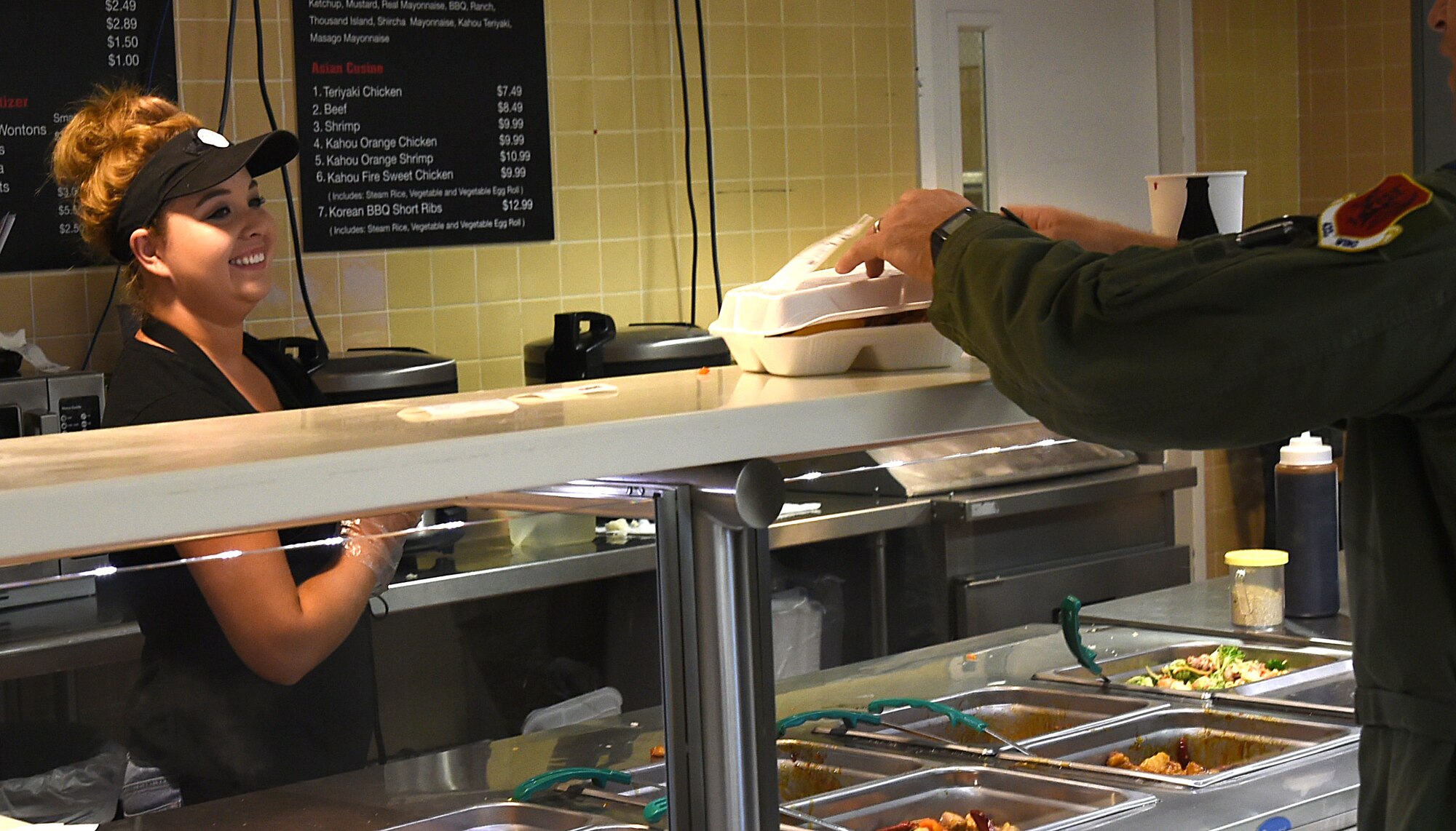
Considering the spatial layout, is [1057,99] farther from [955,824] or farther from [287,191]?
[955,824]

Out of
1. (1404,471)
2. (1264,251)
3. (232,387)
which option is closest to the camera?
(1264,251)

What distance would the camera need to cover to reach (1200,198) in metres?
1.52

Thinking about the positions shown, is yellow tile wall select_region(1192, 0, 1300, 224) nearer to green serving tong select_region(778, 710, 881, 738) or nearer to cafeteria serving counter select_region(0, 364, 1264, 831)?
green serving tong select_region(778, 710, 881, 738)

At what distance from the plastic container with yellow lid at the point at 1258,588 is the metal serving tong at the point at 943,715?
2.33ft

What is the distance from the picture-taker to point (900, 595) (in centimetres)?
164

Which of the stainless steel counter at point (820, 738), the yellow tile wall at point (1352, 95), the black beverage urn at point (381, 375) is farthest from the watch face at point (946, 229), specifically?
the yellow tile wall at point (1352, 95)

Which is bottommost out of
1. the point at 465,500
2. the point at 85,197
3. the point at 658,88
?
the point at 465,500

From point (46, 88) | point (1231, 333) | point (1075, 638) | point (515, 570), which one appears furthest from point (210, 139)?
point (1231, 333)

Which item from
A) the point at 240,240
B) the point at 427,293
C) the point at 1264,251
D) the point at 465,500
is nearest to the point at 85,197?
the point at 240,240

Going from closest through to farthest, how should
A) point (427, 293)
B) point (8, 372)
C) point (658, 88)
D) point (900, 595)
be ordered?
point (900, 595), point (8, 372), point (427, 293), point (658, 88)

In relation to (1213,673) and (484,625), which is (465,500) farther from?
(1213,673)

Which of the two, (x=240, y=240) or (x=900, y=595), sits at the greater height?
(x=240, y=240)

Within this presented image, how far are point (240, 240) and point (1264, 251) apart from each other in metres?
2.01

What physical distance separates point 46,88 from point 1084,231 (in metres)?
2.86
